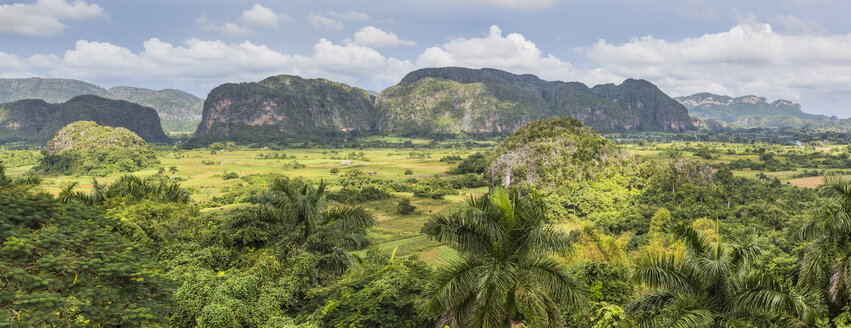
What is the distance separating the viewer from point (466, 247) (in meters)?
9.48

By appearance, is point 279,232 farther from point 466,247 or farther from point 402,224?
point 402,224

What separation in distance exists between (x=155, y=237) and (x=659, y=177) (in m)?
67.6

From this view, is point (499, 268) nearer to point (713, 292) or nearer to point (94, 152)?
point (713, 292)

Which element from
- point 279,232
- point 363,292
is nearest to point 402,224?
point 279,232

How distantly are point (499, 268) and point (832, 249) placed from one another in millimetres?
9450

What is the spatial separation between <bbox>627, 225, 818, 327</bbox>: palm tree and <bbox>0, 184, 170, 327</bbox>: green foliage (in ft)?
36.9

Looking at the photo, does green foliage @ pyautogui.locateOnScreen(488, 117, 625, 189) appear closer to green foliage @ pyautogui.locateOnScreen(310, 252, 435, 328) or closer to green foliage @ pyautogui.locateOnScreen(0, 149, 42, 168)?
green foliage @ pyautogui.locateOnScreen(310, 252, 435, 328)

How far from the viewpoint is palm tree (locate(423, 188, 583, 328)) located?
893 centimetres

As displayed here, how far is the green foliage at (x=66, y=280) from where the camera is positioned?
6.75 metres

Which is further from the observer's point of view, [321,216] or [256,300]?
[321,216]

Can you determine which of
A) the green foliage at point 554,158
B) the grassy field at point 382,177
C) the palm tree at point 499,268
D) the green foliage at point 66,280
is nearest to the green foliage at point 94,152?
the grassy field at point 382,177

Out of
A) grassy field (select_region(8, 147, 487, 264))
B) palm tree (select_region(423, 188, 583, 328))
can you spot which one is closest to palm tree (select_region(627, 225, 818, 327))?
palm tree (select_region(423, 188, 583, 328))

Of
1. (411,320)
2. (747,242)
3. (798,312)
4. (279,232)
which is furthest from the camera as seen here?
(279,232)

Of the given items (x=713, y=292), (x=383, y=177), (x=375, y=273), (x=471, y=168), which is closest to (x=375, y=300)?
(x=375, y=273)
